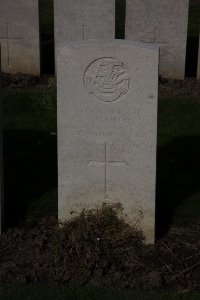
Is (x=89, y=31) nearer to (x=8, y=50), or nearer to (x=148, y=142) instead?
(x=8, y=50)

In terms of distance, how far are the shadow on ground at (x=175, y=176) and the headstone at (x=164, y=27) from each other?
2613mm

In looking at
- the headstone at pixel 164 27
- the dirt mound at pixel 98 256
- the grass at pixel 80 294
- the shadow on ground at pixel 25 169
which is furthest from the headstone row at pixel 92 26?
the grass at pixel 80 294

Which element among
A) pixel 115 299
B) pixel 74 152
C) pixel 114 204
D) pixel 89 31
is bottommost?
pixel 115 299

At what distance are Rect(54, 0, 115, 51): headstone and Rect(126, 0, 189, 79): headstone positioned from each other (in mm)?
406

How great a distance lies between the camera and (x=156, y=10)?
10922 mm

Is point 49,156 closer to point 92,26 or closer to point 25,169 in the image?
point 25,169

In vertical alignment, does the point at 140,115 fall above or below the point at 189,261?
above

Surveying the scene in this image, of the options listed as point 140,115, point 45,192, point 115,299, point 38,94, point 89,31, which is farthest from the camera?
point 89,31

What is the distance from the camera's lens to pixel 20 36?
11.3 metres

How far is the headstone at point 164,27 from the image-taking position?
10.9m

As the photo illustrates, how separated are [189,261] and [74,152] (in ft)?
4.01

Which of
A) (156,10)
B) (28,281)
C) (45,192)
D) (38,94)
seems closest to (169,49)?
(156,10)

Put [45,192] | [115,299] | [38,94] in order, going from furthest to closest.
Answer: [38,94] → [45,192] → [115,299]

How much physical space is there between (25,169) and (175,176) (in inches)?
61.8
